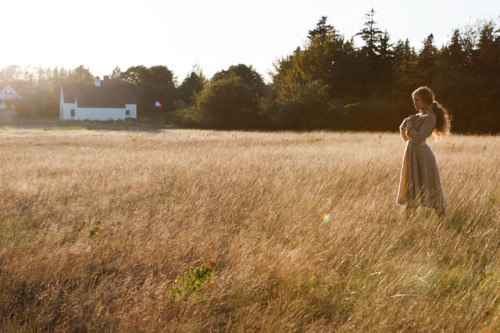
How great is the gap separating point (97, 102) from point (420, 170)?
199 ft

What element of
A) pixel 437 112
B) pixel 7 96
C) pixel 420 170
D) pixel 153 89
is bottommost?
pixel 420 170

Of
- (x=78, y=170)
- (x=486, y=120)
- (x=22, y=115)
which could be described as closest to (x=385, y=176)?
(x=78, y=170)

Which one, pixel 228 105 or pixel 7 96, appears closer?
pixel 228 105

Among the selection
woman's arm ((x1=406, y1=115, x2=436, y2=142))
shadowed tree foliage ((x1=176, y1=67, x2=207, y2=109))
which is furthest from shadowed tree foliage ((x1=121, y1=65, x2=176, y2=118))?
woman's arm ((x1=406, y1=115, x2=436, y2=142))

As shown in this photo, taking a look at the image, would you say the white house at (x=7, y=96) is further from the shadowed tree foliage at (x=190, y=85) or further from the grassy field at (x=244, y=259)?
the grassy field at (x=244, y=259)

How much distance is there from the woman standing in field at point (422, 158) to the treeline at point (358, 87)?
27.5 m

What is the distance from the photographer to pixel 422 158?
5551 mm

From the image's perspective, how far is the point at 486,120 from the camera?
96.4 feet

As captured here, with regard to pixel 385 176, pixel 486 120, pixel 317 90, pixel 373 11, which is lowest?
pixel 385 176

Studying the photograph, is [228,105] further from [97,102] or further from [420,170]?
[420,170]

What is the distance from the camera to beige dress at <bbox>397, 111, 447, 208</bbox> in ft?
17.6

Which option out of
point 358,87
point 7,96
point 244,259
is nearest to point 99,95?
point 7,96

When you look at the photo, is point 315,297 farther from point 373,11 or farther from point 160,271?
point 373,11

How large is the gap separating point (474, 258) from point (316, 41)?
3877 centimetres
